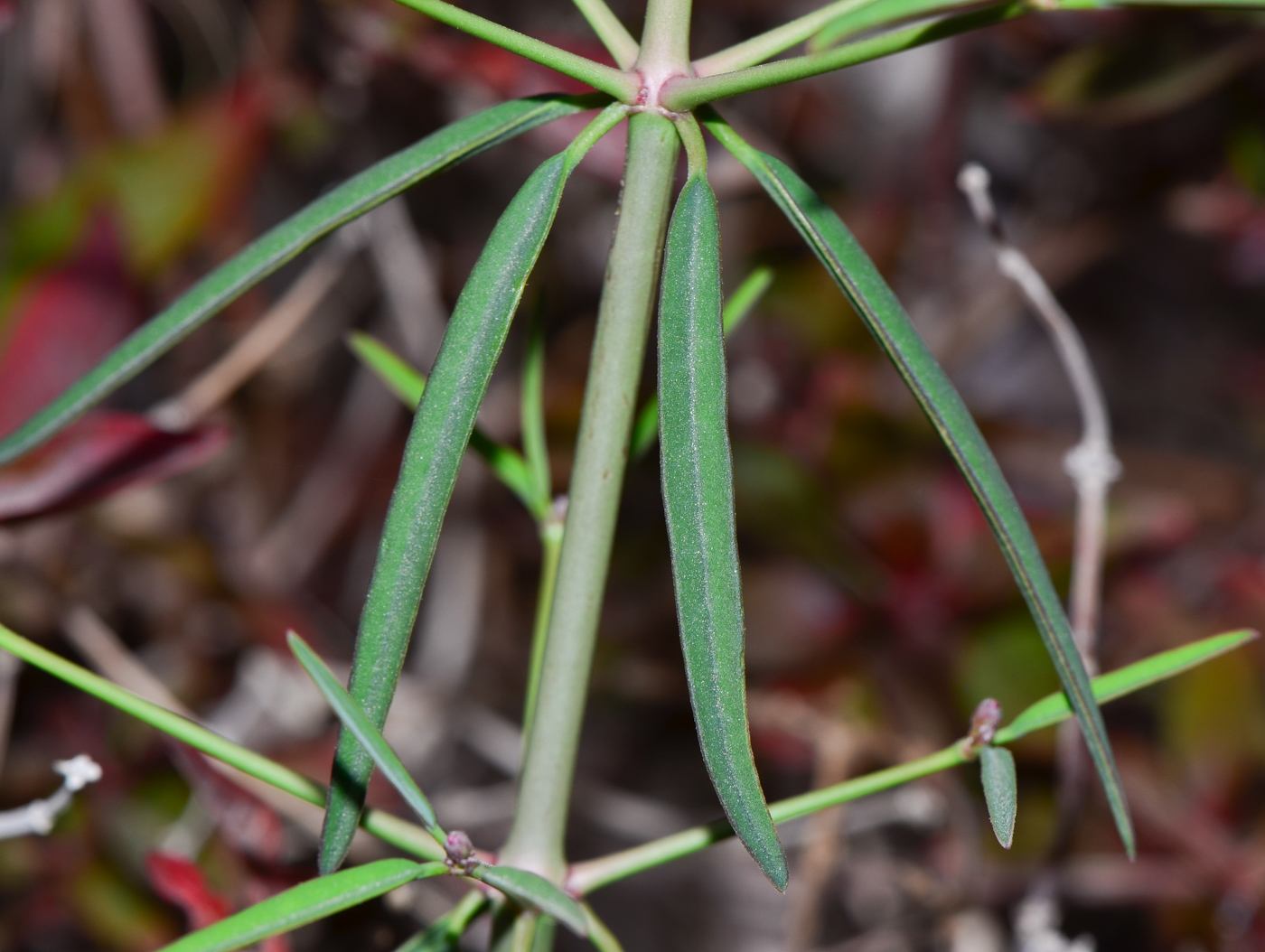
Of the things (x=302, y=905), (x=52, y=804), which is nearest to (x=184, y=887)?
(x=52, y=804)

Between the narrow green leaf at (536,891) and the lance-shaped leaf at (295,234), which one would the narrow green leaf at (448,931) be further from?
the lance-shaped leaf at (295,234)

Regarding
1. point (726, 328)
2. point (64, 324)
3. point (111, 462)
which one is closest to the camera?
point (726, 328)

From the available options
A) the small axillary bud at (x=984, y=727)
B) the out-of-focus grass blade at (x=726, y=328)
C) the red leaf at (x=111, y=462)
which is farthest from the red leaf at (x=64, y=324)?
the small axillary bud at (x=984, y=727)

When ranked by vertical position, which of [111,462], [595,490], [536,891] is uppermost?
[111,462]

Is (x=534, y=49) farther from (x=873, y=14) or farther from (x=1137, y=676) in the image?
(x=1137, y=676)

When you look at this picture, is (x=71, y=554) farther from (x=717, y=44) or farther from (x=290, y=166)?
(x=717, y=44)

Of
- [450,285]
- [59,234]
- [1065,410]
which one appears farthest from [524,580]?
[1065,410]
